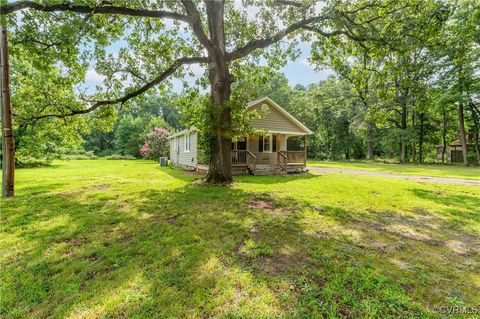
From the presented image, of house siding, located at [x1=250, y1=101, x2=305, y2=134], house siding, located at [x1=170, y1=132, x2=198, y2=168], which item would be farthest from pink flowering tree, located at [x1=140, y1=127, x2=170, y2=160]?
house siding, located at [x1=250, y1=101, x2=305, y2=134]

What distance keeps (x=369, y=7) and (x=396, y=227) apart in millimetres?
7390

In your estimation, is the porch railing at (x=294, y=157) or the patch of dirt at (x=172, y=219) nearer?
the patch of dirt at (x=172, y=219)

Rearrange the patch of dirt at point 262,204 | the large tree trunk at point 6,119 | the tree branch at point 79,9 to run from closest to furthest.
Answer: the tree branch at point 79,9
the patch of dirt at point 262,204
the large tree trunk at point 6,119

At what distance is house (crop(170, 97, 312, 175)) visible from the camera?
1370 cm

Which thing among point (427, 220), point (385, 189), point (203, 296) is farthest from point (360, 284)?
point (385, 189)

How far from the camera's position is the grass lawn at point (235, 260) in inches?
91.9

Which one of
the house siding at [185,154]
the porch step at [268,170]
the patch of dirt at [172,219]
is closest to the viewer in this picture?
the patch of dirt at [172,219]

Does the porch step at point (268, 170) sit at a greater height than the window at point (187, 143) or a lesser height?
lesser

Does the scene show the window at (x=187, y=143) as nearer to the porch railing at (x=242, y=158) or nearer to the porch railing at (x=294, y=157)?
the porch railing at (x=242, y=158)

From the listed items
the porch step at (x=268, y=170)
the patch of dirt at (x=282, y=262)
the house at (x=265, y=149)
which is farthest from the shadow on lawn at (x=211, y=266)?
the house at (x=265, y=149)

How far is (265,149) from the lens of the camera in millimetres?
16172

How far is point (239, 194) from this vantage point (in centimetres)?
745

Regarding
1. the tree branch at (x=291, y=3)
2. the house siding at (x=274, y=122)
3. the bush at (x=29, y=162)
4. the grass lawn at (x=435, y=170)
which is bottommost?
the grass lawn at (x=435, y=170)

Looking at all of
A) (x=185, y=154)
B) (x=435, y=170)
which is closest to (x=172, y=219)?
(x=185, y=154)
